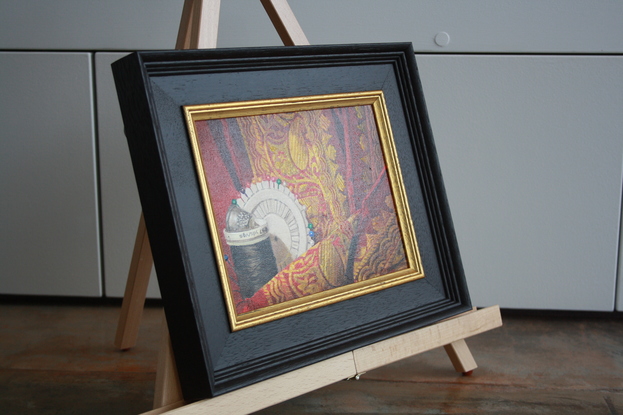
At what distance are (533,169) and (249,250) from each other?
938 millimetres

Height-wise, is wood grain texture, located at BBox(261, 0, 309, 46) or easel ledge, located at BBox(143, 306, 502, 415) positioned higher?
wood grain texture, located at BBox(261, 0, 309, 46)

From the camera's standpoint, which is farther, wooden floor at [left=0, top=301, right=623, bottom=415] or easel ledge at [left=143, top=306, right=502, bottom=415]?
wooden floor at [left=0, top=301, right=623, bottom=415]

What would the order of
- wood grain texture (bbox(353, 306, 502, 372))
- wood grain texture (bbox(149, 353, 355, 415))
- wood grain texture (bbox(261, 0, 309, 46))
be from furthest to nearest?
wood grain texture (bbox(261, 0, 309, 46)), wood grain texture (bbox(353, 306, 502, 372)), wood grain texture (bbox(149, 353, 355, 415))

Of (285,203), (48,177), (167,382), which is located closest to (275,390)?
(167,382)

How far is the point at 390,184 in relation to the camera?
3.13ft

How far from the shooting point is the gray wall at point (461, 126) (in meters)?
1.40

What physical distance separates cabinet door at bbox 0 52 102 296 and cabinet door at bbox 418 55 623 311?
3.06ft

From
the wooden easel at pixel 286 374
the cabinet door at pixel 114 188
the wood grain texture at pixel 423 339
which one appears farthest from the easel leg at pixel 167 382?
the cabinet door at pixel 114 188

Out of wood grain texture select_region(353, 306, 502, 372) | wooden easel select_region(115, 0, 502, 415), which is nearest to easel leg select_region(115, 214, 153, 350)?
wooden easel select_region(115, 0, 502, 415)

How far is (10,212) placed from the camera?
1.53m

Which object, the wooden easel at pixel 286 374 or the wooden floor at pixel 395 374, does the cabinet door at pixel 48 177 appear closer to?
the wooden floor at pixel 395 374

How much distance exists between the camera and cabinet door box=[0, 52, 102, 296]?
4.83 ft

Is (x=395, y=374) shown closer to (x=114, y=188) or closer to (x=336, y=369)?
(x=336, y=369)

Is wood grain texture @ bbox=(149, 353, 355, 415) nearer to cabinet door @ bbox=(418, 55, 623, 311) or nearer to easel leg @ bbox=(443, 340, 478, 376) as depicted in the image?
easel leg @ bbox=(443, 340, 478, 376)
